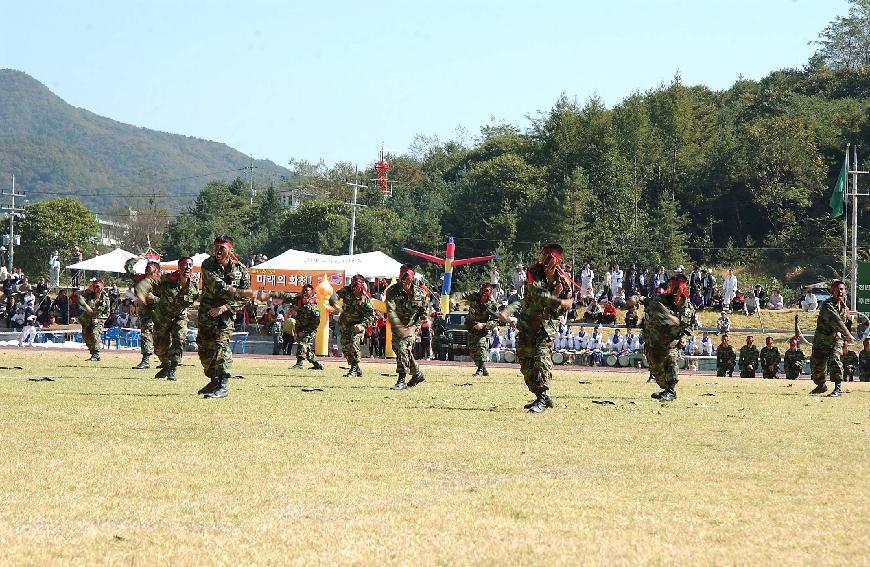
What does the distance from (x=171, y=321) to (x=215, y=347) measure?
19.7 feet

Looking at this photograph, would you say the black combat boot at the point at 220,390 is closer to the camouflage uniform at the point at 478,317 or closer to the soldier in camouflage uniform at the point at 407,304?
the soldier in camouflage uniform at the point at 407,304

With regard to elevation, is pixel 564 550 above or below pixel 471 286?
below

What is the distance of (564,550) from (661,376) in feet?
42.4

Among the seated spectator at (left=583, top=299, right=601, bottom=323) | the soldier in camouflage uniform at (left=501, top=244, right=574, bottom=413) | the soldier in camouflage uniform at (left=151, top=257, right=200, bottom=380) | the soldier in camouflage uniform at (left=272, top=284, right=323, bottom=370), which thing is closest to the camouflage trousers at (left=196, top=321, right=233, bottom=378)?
the soldier in camouflage uniform at (left=501, top=244, right=574, bottom=413)

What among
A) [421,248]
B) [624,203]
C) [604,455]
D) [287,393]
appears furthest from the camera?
[421,248]

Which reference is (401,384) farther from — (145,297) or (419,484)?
(419,484)

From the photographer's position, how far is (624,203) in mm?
80000

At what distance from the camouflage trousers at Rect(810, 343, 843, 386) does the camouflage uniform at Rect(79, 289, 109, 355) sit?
17.4 metres

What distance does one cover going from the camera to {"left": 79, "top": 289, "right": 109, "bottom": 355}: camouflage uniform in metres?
28.8

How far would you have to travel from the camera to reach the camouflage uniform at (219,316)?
16656mm

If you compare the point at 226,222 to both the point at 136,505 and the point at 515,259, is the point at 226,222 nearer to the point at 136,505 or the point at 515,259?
the point at 515,259

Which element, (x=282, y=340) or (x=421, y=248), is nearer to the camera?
(x=282, y=340)

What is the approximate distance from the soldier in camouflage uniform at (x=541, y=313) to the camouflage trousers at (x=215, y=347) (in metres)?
4.17

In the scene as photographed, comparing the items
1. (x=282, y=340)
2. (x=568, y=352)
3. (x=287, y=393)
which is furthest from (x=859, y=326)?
(x=287, y=393)
